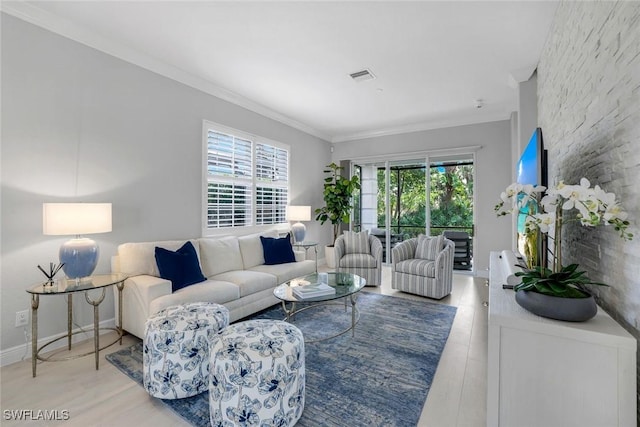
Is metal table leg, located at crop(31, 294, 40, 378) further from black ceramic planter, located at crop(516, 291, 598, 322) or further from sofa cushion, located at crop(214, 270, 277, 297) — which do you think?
black ceramic planter, located at crop(516, 291, 598, 322)

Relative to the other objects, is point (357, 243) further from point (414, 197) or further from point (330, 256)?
point (414, 197)

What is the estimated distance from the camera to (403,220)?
5.95 metres

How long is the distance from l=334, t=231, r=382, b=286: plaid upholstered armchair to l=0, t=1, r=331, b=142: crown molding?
2.55 m

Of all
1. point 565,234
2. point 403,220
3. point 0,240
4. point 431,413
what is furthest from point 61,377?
point 403,220

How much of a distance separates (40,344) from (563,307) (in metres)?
3.66

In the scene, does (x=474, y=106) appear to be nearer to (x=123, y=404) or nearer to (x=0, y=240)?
(x=123, y=404)

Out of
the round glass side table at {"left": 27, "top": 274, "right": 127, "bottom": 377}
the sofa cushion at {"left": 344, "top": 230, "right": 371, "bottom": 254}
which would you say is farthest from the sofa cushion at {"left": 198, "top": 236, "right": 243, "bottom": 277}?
the sofa cushion at {"left": 344, "top": 230, "right": 371, "bottom": 254}

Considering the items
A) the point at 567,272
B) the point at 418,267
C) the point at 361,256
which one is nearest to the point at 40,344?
the point at 361,256

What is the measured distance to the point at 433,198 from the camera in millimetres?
5570

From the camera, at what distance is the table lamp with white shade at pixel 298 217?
4840 mm

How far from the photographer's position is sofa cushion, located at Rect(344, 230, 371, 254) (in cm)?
455

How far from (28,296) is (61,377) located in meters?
0.79

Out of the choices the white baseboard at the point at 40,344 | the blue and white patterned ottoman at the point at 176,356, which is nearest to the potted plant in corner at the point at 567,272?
the blue and white patterned ottoman at the point at 176,356

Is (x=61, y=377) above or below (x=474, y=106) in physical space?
below
